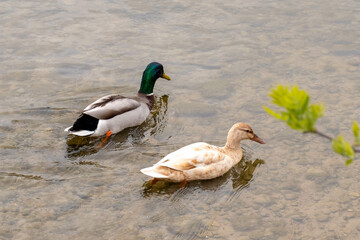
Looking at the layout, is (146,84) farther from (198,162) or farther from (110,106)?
(198,162)

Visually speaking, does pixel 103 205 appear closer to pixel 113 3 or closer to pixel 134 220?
pixel 134 220

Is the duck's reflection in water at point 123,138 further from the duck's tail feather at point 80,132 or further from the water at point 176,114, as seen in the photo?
the duck's tail feather at point 80,132

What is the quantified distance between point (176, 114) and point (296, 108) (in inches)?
252

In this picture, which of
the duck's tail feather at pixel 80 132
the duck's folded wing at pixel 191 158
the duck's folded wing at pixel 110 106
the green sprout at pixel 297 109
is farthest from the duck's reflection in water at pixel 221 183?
the green sprout at pixel 297 109

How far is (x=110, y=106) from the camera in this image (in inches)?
320

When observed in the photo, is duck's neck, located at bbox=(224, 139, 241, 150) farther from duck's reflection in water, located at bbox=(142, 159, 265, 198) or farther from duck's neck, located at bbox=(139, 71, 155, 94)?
duck's neck, located at bbox=(139, 71, 155, 94)

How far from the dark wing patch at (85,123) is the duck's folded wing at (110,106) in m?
0.06

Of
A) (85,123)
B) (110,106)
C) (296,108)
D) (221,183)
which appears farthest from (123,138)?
(296,108)

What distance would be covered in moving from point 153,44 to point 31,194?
16.4 ft

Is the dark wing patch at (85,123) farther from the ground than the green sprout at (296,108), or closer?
closer

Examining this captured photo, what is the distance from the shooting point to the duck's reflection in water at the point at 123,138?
25.2 ft

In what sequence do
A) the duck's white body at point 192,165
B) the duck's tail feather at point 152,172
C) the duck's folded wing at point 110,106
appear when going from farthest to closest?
1. the duck's folded wing at point 110,106
2. the duck's white body at point 192,165
3. the duck's tail feather at point 152,172

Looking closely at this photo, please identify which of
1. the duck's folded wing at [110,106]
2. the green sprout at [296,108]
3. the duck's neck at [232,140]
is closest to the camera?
the green sprout at [296,108]

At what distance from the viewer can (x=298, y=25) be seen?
1134 cm
